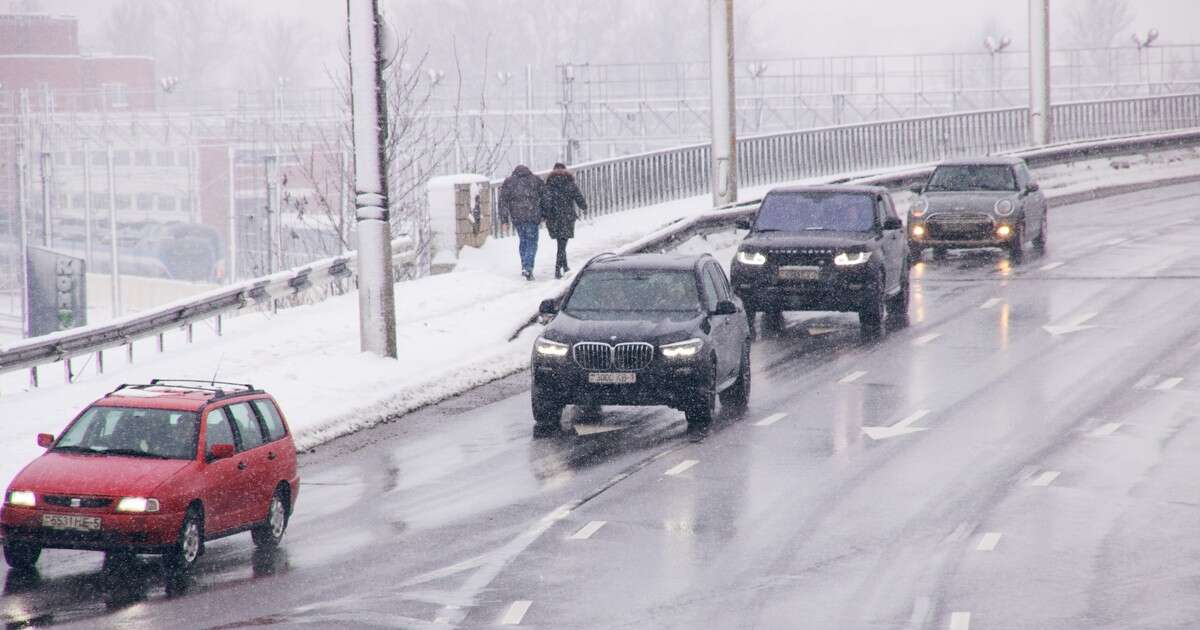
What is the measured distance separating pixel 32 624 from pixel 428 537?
3436 millimetres

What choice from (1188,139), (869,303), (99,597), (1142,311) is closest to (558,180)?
(869,303)

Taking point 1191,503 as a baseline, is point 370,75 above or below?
above

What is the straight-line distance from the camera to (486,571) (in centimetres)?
1248

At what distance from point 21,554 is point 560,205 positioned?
1763cm

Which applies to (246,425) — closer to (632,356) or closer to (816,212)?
(632,356)

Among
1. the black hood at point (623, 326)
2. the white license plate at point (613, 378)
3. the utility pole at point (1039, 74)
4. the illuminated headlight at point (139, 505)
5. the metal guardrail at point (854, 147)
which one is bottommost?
the illuminated headlight at point (139, 505)

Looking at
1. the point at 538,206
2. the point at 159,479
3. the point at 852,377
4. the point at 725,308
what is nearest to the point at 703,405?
the point at 725,308

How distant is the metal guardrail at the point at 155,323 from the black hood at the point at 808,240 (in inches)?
282

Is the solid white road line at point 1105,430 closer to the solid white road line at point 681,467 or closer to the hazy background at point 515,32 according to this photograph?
the solid white road line at point 681,467

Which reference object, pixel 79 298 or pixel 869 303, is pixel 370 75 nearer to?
pixel 869 303

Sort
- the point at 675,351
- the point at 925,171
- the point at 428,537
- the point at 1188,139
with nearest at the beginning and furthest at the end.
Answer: the point at 428,537, the point at 675,351, the point at 925,171, the point at 1188,139

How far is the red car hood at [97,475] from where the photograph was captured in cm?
1247

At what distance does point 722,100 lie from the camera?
112ft

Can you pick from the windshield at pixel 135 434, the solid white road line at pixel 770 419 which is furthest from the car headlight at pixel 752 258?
the windshield at pixel 135 434
